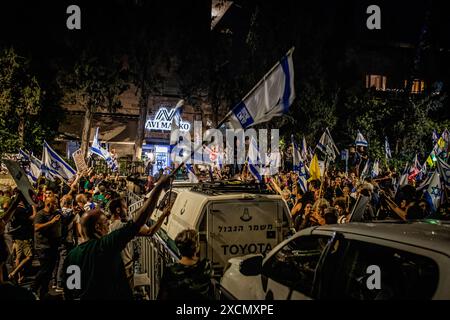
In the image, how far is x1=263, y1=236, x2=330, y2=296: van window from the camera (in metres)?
3.49

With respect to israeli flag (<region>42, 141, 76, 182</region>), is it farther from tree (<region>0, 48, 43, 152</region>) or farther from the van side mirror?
the van side mirror

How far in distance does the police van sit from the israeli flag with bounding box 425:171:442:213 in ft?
12.1

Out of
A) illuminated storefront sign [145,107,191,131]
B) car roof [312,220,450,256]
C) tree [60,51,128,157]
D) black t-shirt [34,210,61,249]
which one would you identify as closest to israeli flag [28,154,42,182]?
black t-shirt [34,210,61,249]

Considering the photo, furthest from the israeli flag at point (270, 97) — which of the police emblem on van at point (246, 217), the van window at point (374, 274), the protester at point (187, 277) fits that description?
the van window at point (374, 274)

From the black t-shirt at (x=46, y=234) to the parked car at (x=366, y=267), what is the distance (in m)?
4.11

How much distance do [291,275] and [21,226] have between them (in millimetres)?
5478

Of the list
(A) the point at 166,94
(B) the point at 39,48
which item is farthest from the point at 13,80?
(A) the point at 166,94

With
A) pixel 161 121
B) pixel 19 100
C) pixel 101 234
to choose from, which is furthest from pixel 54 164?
pixel 161 121

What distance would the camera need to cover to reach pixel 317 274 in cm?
318

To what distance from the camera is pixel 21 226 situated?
705 cm

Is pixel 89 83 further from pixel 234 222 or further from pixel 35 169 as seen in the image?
pixel 234 222
